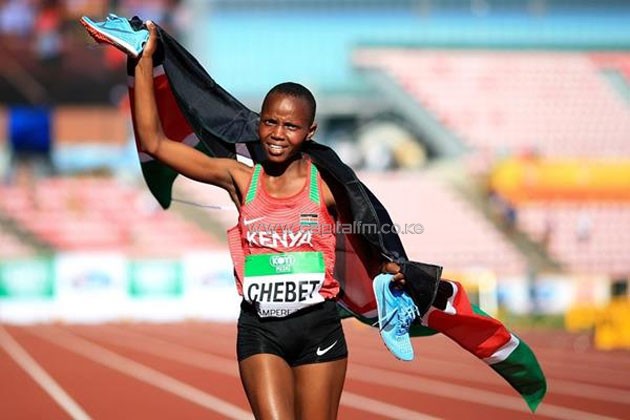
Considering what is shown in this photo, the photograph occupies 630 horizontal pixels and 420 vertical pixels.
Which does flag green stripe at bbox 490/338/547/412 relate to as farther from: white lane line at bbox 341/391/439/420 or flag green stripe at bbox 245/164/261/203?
white lane line at bbox 341/391/439/420

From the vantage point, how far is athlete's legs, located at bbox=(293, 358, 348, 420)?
4.31 m

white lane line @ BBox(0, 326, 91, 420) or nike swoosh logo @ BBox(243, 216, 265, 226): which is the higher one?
nike swoosh logo @ BBox(243, 216, 265, 226)

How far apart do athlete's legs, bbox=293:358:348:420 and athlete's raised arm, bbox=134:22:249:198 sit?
2.23 feet

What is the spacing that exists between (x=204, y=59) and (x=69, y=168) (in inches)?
147

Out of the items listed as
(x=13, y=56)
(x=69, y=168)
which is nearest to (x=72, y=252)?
(x=69, y=168)

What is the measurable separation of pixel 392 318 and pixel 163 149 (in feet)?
3.25

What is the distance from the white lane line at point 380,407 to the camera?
28.8 feet

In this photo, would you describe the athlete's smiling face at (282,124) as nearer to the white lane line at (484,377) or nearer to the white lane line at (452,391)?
the white lane line at (452,391)

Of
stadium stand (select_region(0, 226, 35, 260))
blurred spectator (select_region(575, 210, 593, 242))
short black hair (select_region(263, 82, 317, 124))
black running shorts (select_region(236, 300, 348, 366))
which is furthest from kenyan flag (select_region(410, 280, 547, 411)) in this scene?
blurred spectator (select_region(575, 210, 593, 242))

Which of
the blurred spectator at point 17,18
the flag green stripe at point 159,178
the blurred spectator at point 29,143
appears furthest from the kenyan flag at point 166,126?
the blurred spectator at point 29,143

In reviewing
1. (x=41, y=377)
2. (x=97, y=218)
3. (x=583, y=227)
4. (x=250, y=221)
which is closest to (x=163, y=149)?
(x=250, y=221)

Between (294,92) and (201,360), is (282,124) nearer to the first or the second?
(294,92)

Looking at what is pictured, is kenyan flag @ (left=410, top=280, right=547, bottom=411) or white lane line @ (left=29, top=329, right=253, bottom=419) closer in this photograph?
kenyan flag @ (left=410, top=280, right=547, bottom=411)

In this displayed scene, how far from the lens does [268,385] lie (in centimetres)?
421
